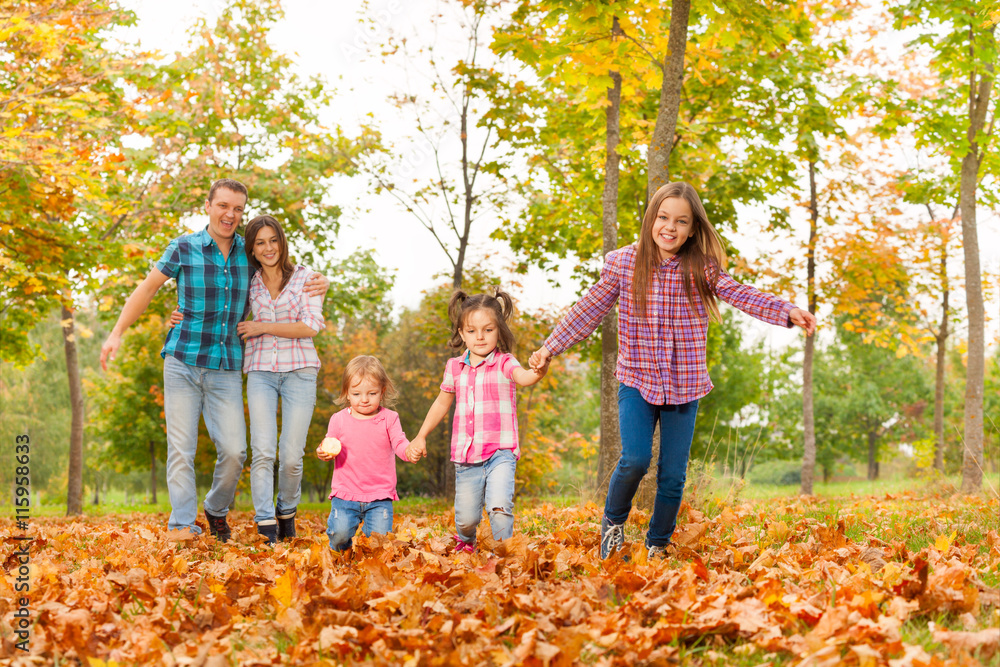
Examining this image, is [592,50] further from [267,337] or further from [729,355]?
[729,355]

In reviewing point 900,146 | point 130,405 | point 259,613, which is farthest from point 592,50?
point 130,405

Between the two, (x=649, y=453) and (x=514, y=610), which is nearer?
(x=514, y=610)

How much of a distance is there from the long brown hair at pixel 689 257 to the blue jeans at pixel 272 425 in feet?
7.30

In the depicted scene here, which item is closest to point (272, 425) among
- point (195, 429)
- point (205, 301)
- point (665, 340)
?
point (195, 429)

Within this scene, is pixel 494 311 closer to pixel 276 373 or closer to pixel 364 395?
pixel 364 395

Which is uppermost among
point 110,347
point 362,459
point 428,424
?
point 110,347

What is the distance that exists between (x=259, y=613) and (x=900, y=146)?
637 inches

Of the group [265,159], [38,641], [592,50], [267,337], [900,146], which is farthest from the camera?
[900,146]

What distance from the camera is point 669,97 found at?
608cm

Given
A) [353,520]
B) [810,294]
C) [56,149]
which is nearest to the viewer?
[353,520]

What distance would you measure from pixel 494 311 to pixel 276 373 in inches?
62.4

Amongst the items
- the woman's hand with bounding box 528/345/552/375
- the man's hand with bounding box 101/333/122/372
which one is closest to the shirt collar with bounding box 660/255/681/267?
the woman's hand with bounding box 528/345/552/375

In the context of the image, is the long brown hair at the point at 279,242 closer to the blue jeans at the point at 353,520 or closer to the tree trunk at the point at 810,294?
the blue jeans at the point at 353,520

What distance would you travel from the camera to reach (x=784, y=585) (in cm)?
288
